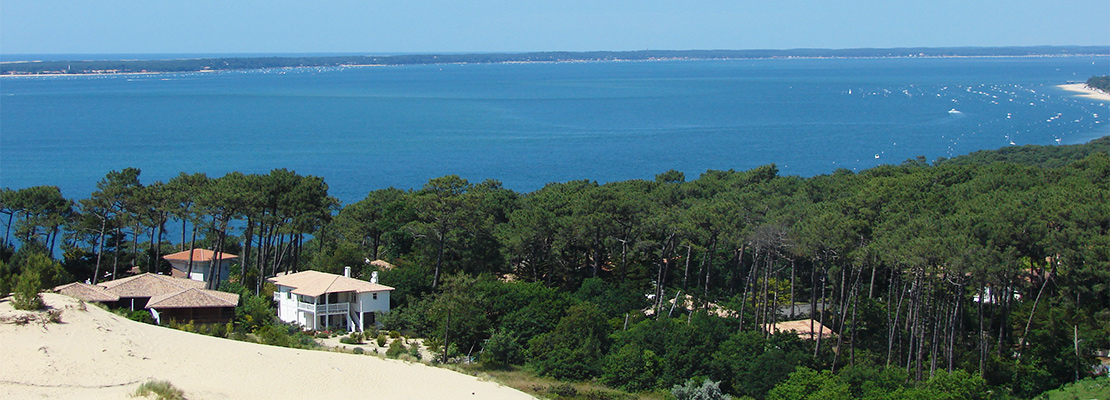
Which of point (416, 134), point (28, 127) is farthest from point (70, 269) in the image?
point (28, 127)

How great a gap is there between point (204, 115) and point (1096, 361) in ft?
526

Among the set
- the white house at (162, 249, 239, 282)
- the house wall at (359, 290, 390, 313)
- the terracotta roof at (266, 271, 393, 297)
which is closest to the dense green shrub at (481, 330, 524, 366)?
the house wall at (359, 290, 390, 313)

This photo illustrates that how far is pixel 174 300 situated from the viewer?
108 ft

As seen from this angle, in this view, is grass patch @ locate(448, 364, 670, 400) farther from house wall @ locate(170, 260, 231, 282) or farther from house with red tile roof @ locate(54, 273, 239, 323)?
house wall @ locate(170, 260, 231, 282)

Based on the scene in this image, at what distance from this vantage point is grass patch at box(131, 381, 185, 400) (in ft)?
62.7

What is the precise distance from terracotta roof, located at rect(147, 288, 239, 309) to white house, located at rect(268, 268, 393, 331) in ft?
13.5

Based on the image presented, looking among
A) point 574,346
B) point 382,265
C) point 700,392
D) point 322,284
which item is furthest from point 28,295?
point 382,265

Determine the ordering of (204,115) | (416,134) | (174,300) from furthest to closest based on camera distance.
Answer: (204,115)
(416,134)
(174,300)

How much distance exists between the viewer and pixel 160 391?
756 inches

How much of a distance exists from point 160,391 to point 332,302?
18.9 m

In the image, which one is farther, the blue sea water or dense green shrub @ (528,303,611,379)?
the blue sea water

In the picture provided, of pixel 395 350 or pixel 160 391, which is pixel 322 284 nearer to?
pixel 395 350

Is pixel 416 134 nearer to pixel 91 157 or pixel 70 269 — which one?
pixel 91 157

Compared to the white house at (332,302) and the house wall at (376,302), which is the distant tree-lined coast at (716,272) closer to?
the house wall at (376,302)
